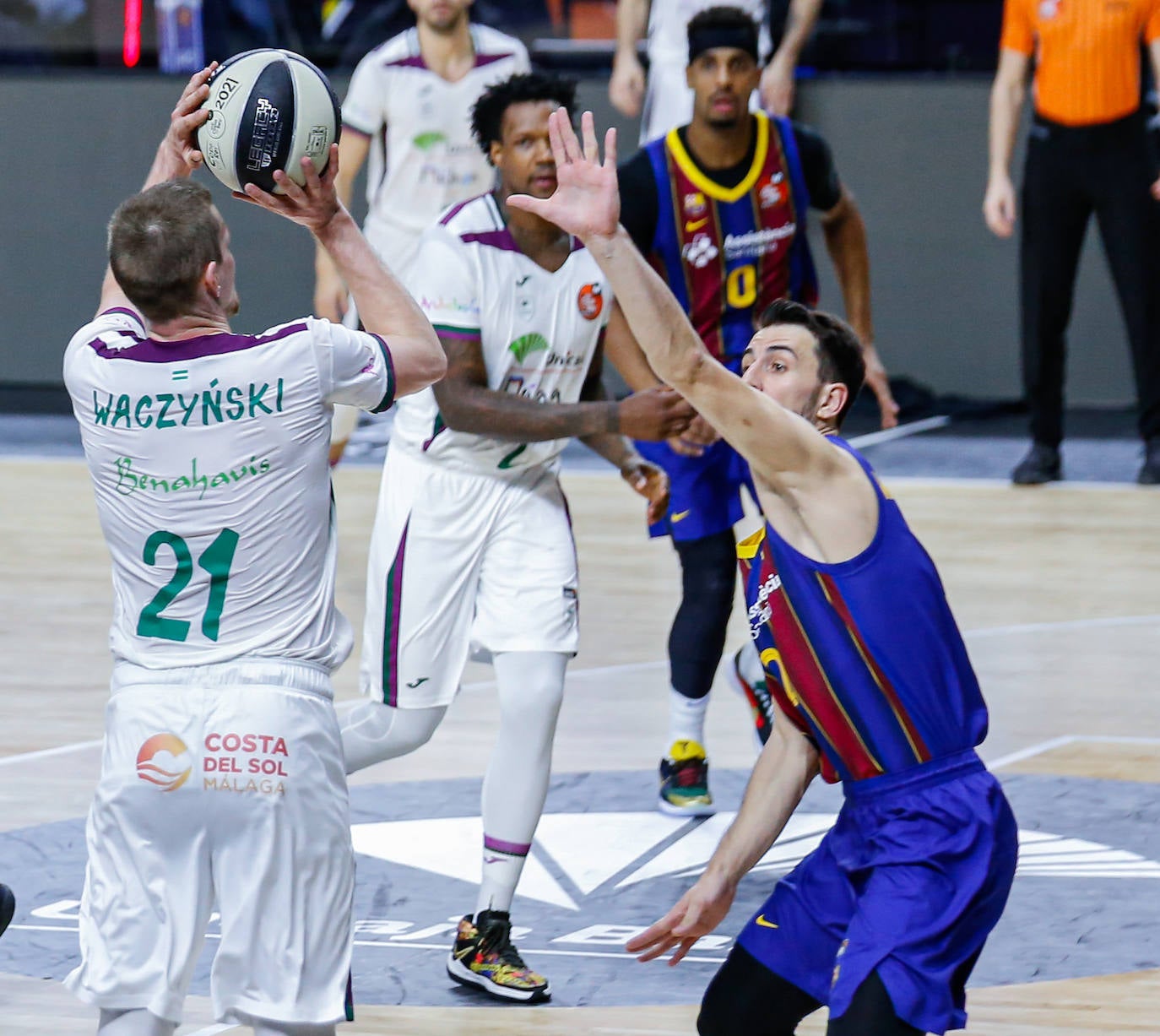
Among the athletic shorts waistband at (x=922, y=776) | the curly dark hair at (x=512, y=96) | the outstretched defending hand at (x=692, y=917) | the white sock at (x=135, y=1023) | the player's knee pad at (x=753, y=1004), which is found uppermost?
the curly dark hair at (x=512, y=96)

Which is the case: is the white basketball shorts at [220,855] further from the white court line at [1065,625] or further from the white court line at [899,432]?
the white court line at [899,432]

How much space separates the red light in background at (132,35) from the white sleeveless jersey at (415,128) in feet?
14.0

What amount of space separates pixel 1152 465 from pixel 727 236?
16.8 feet

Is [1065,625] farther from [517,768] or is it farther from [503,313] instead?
[517,768]

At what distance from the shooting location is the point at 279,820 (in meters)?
3.21

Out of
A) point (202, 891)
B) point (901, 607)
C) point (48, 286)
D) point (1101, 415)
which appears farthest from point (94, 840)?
point (48, 286)

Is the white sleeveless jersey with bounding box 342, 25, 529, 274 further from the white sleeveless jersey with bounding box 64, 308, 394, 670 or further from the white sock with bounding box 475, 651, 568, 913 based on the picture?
the white sleeveless jersey with bounding box 64, 308, 394, 670

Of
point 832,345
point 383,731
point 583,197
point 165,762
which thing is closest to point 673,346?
point 583,197

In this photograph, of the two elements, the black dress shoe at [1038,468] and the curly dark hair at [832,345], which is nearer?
the curly dark hair at [832,345]

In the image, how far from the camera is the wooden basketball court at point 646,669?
165 inches

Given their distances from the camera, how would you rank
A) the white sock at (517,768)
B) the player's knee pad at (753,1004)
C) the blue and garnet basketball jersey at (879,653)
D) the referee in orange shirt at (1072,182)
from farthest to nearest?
the referee in orange shirt at (1072,182) → the white sock at (517,768) → the player's knee pad at (753,1004) → the blue and garnet basketball jersey at (879,653)

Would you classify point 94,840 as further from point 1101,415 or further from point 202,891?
point 1101,415

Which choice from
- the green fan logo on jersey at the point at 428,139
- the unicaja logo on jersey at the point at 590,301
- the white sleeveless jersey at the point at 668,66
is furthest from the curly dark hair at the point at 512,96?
the white sleeveless jersey at the point at 668,66

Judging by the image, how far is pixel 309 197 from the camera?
347cm
